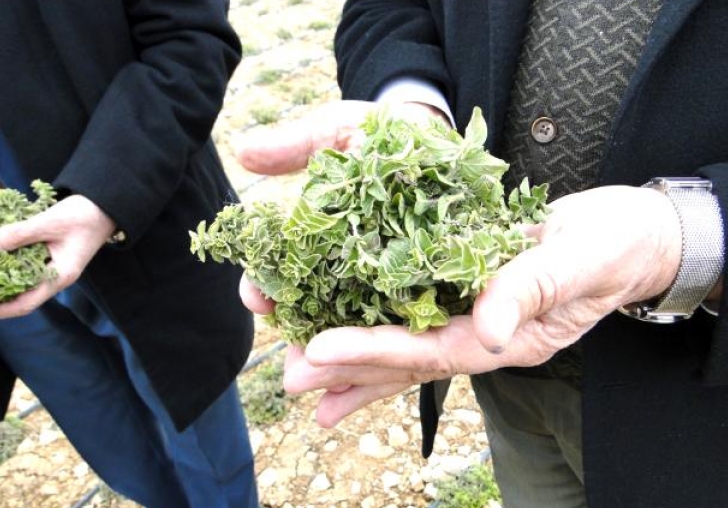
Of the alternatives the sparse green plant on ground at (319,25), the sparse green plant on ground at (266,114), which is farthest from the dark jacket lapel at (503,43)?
the sparse green plant on ground at (319,25)

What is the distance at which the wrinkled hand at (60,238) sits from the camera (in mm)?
1999

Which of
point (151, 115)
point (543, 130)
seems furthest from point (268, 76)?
point (543, 130)

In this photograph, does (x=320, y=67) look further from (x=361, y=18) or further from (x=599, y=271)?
(x=599, y=271)

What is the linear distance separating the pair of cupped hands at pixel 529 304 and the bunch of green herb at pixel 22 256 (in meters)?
0.76

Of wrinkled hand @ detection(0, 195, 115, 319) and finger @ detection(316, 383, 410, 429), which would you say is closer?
finger @ detection(316, 383, 410, 429)

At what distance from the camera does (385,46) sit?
6.40 feet

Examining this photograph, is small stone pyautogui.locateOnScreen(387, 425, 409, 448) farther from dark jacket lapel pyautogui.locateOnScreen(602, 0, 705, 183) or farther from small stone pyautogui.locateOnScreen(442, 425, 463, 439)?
dark jacket lapel pyautogui.locateOnScreen(602, 0, 705, 183)

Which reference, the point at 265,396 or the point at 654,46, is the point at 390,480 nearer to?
the point at 265,396

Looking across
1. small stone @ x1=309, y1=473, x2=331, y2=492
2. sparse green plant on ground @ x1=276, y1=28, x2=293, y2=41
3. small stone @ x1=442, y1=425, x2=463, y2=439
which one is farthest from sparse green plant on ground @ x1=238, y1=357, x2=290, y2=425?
sparse green plant on ground @ x1=276, y1=28, x2=293, y2=41

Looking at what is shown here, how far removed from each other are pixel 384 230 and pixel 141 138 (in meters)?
1.02

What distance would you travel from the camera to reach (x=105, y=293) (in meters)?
2.25

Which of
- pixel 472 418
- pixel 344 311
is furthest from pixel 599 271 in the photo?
pixel 472 418

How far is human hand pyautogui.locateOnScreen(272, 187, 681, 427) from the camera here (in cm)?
126

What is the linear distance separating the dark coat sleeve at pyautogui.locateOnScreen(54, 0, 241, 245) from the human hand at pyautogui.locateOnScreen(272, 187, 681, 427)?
0.95 m
